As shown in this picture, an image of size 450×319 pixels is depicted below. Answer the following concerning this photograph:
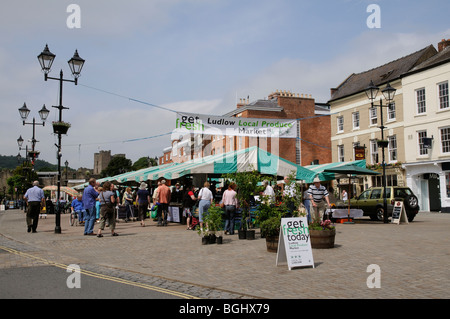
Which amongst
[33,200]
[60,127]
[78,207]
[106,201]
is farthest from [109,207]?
[78,207]

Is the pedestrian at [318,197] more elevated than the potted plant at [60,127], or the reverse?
the potted plant at [60,127]

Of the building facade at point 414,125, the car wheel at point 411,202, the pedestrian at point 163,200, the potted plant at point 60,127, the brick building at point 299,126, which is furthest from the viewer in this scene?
the brick building at point 299,126

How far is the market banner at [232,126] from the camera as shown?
56.5 ft

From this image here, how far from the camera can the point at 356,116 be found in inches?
1508

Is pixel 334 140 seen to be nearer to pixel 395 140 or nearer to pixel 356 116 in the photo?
pixel 356 116

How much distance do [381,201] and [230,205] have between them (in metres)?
11.5

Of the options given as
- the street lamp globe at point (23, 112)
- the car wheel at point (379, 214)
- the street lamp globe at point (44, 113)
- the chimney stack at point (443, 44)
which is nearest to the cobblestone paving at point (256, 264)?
the car wheel at point (379, 214)

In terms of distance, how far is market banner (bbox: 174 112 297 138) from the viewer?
17.2 metres

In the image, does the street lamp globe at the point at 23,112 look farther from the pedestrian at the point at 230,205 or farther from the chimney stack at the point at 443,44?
the chimney stack at the point at 443,44

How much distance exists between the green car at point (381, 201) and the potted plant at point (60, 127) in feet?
52.3

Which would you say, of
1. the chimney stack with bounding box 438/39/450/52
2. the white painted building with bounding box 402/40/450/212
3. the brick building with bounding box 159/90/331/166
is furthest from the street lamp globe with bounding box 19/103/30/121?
the chimney stack with bounding box 438/39/450/52
